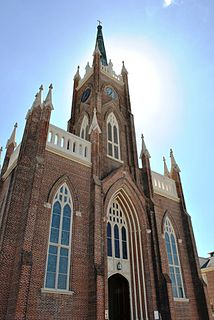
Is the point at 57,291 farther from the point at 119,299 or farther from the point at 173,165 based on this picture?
the point at 173,165

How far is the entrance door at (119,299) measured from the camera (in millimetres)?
15875

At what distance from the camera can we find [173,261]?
18500 mm

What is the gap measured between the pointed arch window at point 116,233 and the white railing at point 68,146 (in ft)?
13.5

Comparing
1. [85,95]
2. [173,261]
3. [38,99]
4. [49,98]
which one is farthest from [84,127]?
[173,261]

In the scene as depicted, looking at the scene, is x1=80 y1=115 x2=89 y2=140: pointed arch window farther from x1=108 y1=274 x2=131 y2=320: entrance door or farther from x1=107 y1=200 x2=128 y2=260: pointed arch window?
x1=108 y1=274 x2=131 y2=320: entrance door

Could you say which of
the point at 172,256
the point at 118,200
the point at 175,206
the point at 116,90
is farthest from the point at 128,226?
the point at 116,90

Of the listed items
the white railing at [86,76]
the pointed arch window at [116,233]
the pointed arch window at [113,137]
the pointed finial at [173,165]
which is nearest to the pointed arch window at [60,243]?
the pointed arch window at [116,233]

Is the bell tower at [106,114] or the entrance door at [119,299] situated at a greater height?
the bell tower at [106,114]

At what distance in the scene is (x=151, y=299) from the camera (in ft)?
50.1

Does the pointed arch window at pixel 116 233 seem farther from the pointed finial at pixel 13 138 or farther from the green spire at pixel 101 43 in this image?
the green spire at pixel 101 43

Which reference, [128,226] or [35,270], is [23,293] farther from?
[128,226]

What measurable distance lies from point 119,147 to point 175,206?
716cm

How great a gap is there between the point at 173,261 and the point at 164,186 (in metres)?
6.43

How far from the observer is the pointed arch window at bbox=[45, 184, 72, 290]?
12.5m
